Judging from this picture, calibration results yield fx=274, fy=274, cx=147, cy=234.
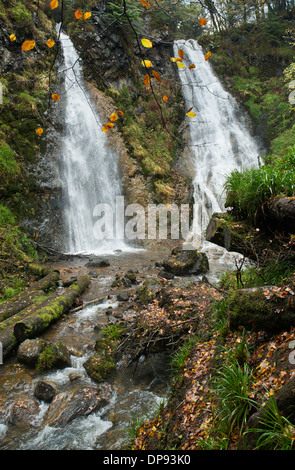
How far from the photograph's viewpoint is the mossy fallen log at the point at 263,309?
2.62 metres

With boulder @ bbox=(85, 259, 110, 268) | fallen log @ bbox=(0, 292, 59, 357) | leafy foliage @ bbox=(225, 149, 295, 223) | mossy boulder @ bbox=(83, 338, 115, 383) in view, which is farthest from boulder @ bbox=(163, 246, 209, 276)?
leafy foliage @ bbox=(225, 149, 295, 223)

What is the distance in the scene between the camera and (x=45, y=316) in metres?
5.72

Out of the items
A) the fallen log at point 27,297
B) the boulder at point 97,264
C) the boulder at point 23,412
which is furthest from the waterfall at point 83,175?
the boulder at point 23,412

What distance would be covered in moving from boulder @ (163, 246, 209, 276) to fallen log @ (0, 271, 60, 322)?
3.84 m

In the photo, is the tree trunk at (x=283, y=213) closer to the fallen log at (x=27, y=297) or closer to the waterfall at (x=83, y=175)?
the fallen log at (x=27, y=297)

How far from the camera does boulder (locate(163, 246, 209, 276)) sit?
31.0 feet

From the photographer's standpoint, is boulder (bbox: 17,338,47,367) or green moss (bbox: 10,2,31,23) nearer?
boulder (bbox: 17,338,47,367)

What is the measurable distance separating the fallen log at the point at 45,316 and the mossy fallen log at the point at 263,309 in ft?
12.9

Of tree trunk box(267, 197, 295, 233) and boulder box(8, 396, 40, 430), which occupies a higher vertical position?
tree trunk box(267, 197, 295, 233)

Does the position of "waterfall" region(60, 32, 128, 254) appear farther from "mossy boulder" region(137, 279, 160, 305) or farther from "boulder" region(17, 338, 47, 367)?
"boulder" region(17, 338, 47, 367)

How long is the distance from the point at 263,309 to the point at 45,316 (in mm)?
4543
